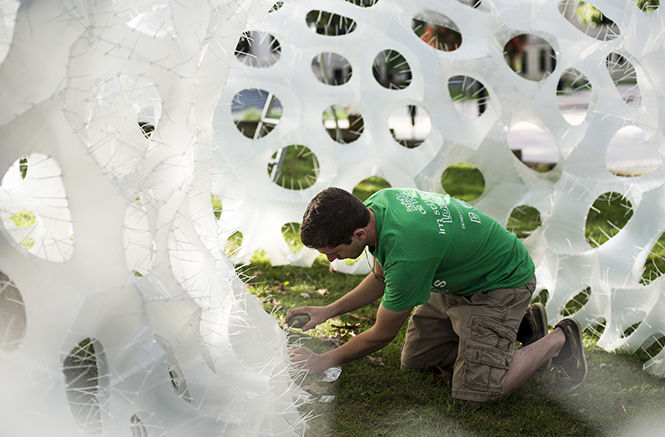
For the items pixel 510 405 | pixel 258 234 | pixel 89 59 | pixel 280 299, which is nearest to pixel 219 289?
pixel 89 59

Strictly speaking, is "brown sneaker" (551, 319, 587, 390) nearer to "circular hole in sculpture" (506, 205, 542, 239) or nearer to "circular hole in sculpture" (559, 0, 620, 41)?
"circular hole in sculpture" (559, 0, 620, 41)

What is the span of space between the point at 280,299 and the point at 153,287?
2.51 meters

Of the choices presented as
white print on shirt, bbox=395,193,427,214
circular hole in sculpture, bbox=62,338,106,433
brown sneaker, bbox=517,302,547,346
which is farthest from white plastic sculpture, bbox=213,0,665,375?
circular hole in sculpture, bbox=62,338,106,433

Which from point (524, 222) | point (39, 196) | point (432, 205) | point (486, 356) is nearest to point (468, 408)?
point (486, 356)

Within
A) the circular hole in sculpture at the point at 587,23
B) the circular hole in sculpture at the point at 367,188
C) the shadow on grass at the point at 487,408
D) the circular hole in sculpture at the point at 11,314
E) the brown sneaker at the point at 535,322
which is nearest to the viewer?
the circular hole in sculpture at the point at 11,314

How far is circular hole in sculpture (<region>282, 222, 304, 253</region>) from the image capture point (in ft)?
20.0

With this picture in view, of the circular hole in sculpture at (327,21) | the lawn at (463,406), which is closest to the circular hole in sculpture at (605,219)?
the lawn at (463,406)

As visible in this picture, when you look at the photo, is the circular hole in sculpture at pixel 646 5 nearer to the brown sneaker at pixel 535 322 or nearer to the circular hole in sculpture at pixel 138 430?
the brown sneaker at pixel 535 322

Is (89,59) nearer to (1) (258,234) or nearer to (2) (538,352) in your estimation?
(2) (538,352)

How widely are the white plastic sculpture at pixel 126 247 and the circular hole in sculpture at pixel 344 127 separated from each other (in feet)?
9.17

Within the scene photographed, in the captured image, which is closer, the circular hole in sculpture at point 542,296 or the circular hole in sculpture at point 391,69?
the circular hole in sculpture at point 542,296

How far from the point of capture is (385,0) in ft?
16.4

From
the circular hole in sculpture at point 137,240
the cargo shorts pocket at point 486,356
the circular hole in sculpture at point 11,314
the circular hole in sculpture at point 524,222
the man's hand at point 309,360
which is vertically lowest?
the circular hole in sculpture at point 524,222

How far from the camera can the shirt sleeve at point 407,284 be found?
10.2 feet
